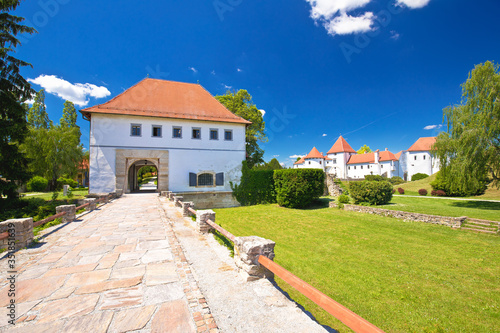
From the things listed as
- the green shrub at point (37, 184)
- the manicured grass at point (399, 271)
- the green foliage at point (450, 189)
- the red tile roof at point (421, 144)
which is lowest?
the manicured grass at point (399, 271)

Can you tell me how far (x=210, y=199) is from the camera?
61.8 ft

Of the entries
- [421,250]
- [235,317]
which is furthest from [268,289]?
[421,250]

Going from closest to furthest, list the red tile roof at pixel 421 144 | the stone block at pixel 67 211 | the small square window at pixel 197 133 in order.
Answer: the stone block at pixel 67 211
the small square window at pixel 197 133
the red tile roof at pixel 421 144

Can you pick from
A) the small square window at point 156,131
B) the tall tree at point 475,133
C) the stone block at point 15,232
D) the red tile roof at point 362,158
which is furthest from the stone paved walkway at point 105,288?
the red tile roof at point 362,158

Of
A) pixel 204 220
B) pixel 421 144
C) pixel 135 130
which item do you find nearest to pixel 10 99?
pixel 135 130

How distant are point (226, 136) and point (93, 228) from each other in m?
14.0

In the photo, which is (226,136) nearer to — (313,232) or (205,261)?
Result: (313,232)

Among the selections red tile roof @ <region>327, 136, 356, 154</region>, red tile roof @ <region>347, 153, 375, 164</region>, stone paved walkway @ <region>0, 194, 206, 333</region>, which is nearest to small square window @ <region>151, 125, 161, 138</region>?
stone paved walkway @ <region>0, 194, 206, 333</region>

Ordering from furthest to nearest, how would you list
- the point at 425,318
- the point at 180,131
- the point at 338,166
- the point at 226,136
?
1. the point at 338,166
2. the point at 226,136
3. the point at 180,131
4. the point at 425,318

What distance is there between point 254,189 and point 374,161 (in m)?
46.3

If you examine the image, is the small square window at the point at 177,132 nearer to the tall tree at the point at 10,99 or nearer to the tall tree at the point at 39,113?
the tall tree at the point at 10,99

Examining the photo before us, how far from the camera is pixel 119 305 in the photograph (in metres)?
2.87

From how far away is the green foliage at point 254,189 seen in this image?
19609 millimetres

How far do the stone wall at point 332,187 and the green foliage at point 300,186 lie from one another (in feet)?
27.3
